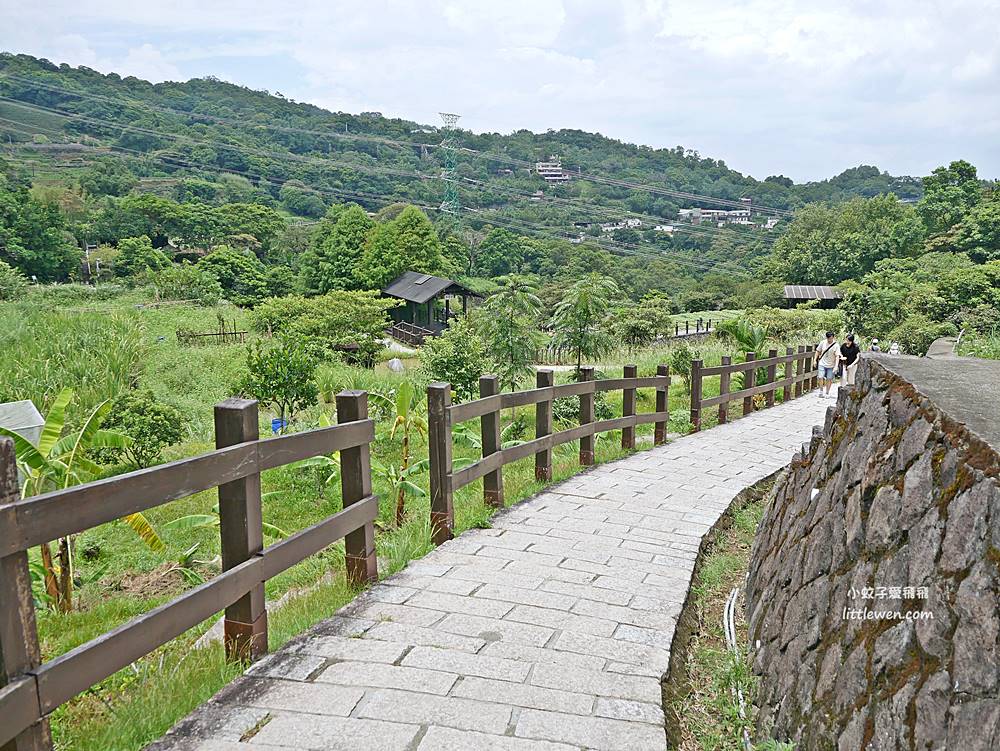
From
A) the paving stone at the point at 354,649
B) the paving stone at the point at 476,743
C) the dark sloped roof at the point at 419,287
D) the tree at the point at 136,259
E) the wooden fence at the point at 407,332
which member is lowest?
the wooden fence at the point at 407,332

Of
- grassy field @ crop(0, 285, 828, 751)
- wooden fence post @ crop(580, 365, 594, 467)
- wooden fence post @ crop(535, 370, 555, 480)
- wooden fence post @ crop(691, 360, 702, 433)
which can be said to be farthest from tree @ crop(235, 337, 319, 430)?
wooden fence post @ crop(535, 370, 555, 480)

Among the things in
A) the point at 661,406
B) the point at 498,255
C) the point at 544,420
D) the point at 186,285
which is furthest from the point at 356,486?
the point at 498,255

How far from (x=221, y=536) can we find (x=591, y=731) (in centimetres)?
172

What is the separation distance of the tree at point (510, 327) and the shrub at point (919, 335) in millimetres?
14799

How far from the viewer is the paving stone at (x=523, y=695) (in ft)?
10.2

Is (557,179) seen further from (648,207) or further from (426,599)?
(426,599)

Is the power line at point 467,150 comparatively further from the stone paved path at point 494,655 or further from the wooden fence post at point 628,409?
the stone paved path at point 494,655

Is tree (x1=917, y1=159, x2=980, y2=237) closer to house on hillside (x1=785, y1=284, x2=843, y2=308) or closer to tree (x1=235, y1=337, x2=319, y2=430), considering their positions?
house on hillside (x1=785, y1=284, x2=843, y2=308)

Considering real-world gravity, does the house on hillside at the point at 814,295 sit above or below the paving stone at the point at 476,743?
above

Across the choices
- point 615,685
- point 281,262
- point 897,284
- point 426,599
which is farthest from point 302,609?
point 281,262

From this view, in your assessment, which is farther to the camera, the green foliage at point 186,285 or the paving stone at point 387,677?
the green foliage at point 186,285

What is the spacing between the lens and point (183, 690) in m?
3.12

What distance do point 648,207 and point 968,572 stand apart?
14638 cm

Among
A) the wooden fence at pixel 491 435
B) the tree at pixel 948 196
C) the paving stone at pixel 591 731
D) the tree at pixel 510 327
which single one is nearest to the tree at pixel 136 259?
the tree at pixel 510 327
